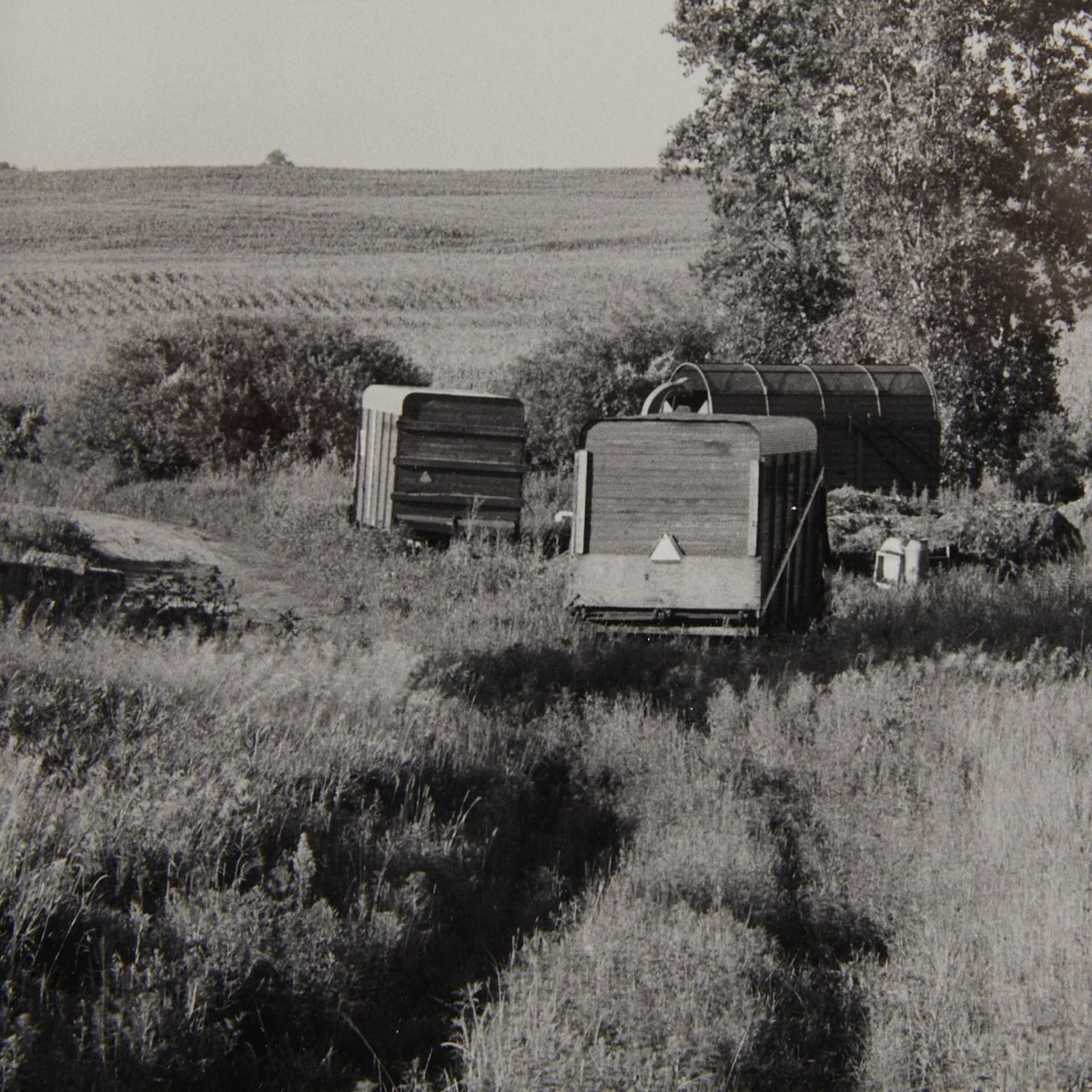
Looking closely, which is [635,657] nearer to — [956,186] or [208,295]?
[956,186]

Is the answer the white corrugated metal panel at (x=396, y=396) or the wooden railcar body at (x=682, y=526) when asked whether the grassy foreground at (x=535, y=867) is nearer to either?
the wooden railcar body at (x=682, y=526)

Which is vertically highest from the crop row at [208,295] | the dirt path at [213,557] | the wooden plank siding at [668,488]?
the crop row at [208,295]

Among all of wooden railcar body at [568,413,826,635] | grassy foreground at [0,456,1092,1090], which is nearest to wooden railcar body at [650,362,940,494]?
wooden railcar body at [568,413,826,635]

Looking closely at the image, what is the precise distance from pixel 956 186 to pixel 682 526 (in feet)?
39.9

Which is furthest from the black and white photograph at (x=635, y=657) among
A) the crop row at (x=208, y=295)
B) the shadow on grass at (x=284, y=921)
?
the crop row at (x=208, y=295)

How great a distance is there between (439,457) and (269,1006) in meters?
9.65

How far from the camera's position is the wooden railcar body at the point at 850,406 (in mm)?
17844

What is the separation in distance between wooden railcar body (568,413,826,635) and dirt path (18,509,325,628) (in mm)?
2465

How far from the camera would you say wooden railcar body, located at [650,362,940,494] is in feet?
58.5

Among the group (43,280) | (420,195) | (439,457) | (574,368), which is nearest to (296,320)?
(574,368)

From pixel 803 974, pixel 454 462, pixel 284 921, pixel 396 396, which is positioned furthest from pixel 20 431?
pixel 803 974

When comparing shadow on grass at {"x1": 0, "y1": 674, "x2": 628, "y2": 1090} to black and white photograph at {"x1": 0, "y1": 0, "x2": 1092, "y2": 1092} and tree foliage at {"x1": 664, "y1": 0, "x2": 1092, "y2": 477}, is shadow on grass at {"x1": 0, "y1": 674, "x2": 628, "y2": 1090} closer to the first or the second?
black and white photograph at {"x1": 0, "y1": 0, "x2": 1092, "y2": 1092}

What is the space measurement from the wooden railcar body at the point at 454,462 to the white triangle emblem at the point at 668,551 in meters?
4.06

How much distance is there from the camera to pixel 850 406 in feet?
59.7
